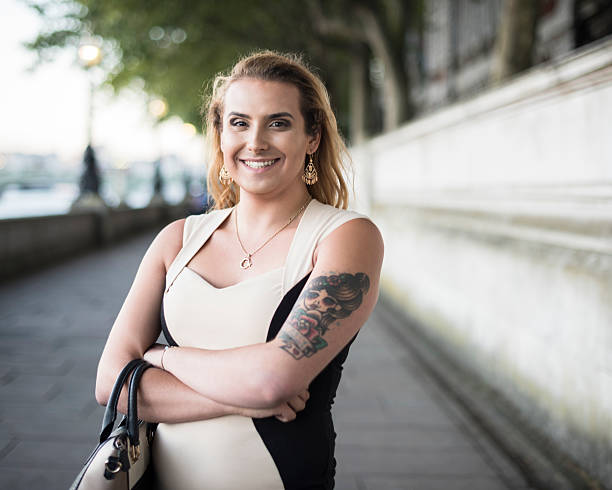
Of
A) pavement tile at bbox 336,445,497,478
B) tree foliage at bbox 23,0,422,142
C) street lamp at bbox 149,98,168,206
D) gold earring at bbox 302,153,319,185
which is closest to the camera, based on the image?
gold earring at bbox 302,153,319,185

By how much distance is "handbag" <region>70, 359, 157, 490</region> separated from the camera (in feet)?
4.52

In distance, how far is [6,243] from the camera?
879 cm

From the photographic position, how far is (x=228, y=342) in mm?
1665

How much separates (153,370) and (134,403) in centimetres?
13

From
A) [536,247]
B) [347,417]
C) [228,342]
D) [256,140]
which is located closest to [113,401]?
[228,342]

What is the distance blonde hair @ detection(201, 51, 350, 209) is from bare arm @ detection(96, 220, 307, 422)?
0.36 m

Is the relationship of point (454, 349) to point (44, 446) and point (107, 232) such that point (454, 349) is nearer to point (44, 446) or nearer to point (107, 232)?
point (44, 446)

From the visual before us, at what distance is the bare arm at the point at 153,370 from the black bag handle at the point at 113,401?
0.17 feet

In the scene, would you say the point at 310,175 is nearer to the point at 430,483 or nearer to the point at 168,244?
the point at 168,244

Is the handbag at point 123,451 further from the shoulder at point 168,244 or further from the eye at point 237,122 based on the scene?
the eye at point 237,122

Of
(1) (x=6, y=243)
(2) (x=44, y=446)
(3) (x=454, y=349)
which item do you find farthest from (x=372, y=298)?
(1) (x=6, y=243)

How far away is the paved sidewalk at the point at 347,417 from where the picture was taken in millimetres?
3098

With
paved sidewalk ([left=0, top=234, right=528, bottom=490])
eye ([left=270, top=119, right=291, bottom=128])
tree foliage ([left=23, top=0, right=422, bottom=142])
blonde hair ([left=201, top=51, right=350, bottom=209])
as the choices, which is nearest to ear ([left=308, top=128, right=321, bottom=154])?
blonde hair ([left=201, top=51, right=350, bottom=209])

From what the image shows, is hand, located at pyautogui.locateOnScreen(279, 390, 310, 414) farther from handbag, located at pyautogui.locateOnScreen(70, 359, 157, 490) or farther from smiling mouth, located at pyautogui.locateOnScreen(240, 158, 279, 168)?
smiling mouth, located at pyautogui.locateOnScreen(240, 158, 279, 168)
